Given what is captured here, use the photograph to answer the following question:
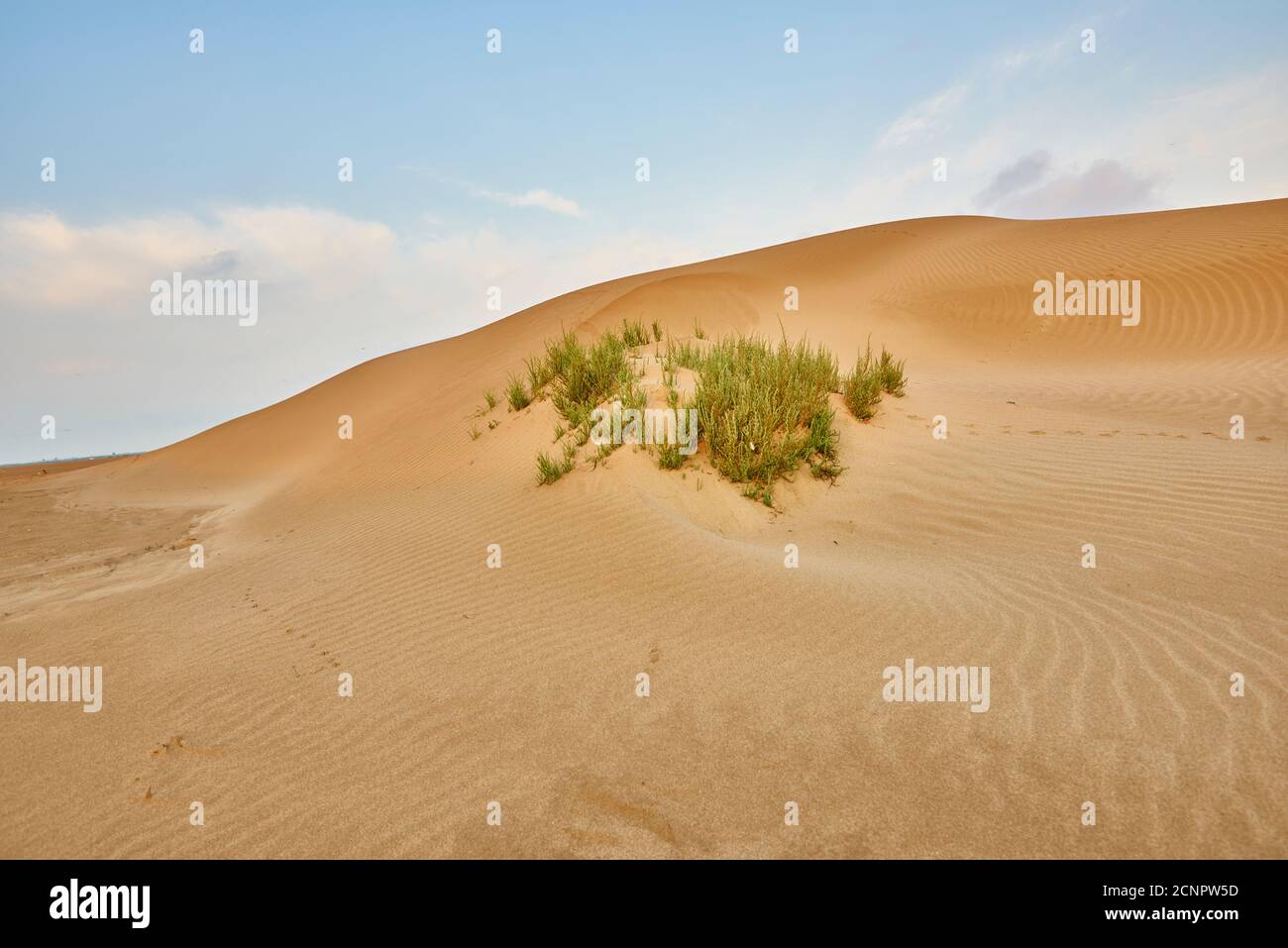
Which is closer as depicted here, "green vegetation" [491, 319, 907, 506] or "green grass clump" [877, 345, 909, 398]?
"green vegetation" [491, 319, 907, 506]

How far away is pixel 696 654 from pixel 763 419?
314 centimetres

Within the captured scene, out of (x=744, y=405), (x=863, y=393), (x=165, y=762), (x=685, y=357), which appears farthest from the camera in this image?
(x=685, y=357)

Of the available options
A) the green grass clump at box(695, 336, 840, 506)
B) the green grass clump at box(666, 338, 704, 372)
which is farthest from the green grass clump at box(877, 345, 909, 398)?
the green grass clump at box(666, 338, 704, 372)

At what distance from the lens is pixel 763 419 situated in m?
5.81

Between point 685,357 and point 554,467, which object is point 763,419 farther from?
point 685,357

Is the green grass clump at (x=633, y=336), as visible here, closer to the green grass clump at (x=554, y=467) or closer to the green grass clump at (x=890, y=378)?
the green grass clump at (x=890, y=378)

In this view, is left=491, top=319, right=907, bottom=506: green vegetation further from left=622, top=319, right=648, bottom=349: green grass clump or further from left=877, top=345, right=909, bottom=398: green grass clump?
left=622, top=319, right=648, bottom=349: green grass clump

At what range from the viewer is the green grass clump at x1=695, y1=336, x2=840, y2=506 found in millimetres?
5723

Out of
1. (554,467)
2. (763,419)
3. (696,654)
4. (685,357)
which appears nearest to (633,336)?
(685,357)

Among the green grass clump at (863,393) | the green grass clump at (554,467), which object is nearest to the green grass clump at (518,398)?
the green grass clump at (554,467)

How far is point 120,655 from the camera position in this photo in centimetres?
359

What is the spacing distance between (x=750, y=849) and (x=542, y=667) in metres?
1.57

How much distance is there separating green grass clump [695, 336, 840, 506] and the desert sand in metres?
0.27
